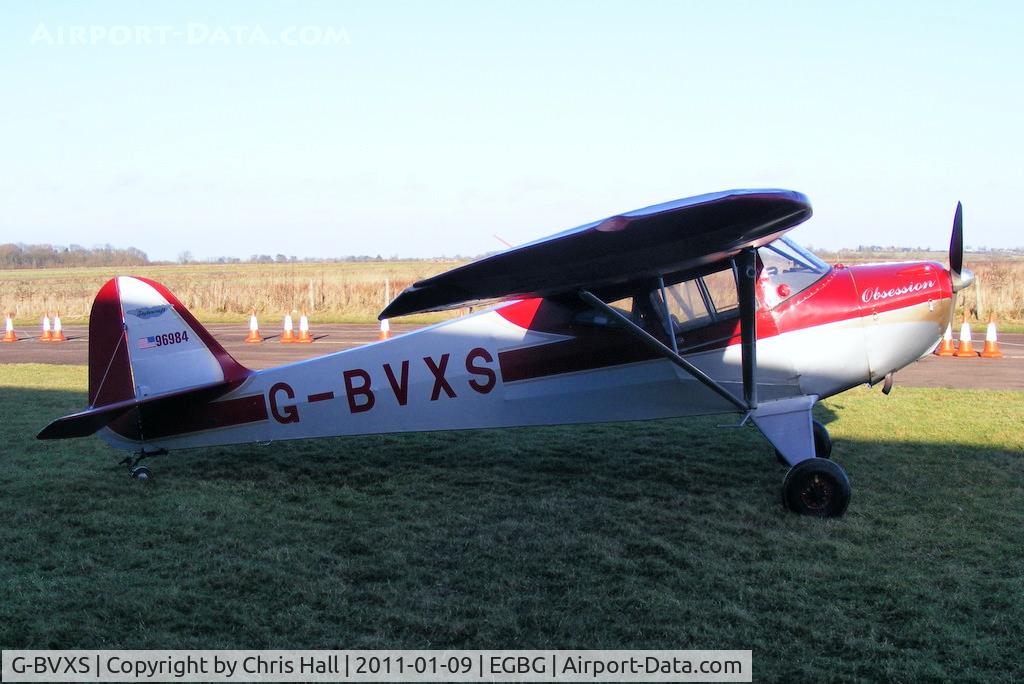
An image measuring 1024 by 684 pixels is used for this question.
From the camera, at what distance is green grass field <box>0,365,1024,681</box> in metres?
4.32

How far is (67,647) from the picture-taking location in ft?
13.8

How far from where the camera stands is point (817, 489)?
6367 mm

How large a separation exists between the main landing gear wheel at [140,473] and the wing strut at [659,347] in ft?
13.8

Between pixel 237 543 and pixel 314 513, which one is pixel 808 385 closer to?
pixel 314 513

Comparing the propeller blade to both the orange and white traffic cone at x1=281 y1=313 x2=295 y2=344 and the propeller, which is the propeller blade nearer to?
the propeller

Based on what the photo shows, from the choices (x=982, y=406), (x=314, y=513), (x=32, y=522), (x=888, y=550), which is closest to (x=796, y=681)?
(x=888, y=550)

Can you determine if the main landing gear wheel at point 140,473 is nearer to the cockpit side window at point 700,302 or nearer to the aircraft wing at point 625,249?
the aircraft wing at point 625,249

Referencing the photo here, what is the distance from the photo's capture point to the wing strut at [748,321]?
6500 mm

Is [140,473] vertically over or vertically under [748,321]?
under

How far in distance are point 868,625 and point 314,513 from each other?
411cm

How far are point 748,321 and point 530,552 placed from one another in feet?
8.44

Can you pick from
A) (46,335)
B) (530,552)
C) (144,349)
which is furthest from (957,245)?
(46,335)

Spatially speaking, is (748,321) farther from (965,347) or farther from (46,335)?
(46,335)

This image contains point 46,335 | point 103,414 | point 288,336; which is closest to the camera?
point 103,414
